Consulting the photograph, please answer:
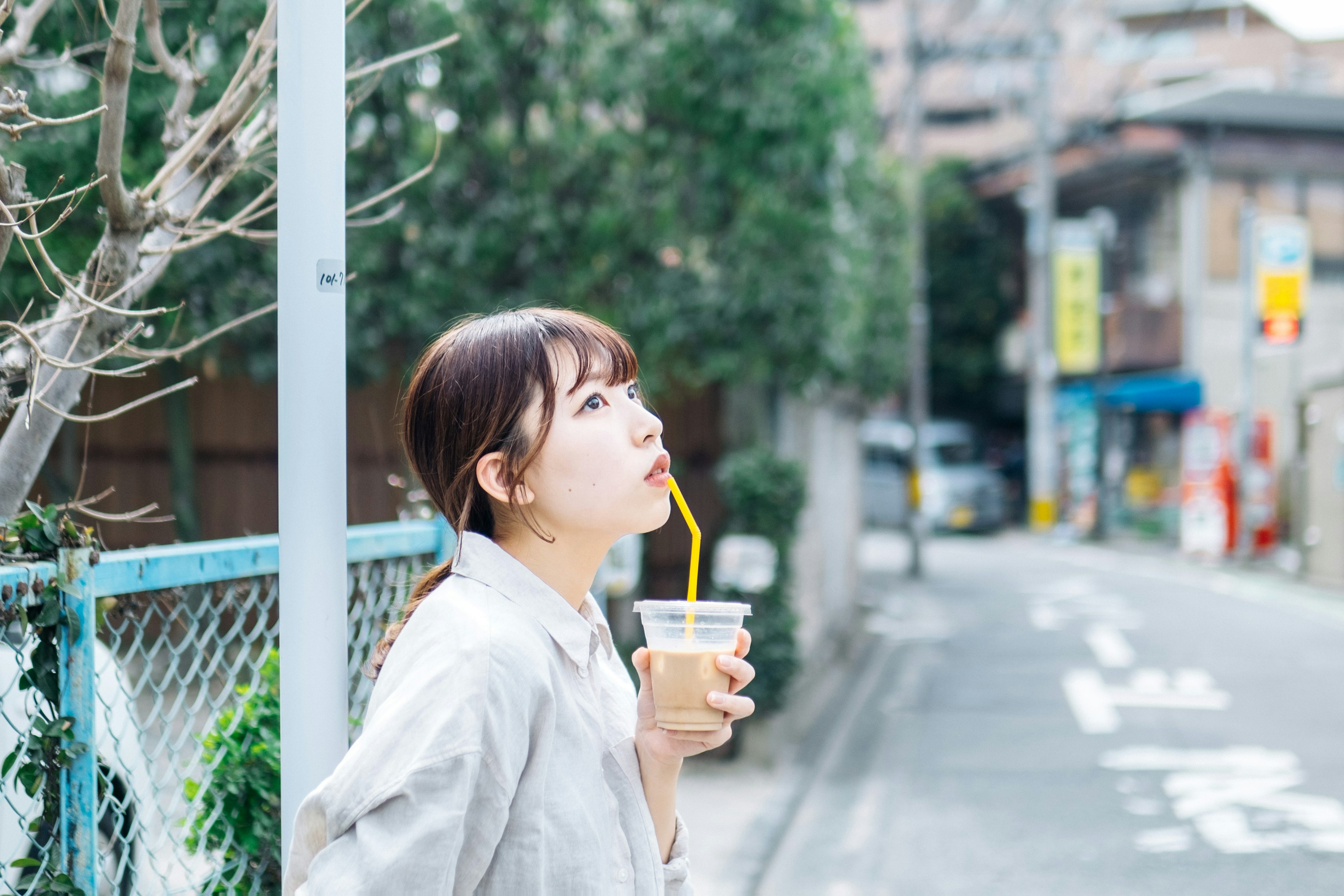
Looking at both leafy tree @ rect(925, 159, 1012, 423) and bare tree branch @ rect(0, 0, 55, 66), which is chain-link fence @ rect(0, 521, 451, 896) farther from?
leafy tree @ rect(925, 159, 1012, 423)

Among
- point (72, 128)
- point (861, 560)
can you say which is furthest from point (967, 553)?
point (72, 128)

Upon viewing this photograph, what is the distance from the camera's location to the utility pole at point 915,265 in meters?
16.8

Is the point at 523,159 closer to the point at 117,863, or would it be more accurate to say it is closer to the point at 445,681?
the point at 117,863

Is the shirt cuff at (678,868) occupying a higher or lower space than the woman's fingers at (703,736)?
lower

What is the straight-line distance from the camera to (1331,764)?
259 inches


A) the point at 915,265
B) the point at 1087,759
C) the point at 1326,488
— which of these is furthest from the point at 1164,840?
the point at 915,265

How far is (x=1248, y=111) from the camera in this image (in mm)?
22719

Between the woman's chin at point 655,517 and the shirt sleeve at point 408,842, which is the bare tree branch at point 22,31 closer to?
the woman's chin at point 655,517

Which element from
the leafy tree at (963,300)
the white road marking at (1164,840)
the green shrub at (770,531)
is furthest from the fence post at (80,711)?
A: the leafy tree at (963,300)

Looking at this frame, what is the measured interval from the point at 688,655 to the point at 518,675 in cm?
26

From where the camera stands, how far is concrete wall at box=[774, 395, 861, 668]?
8.26 metres

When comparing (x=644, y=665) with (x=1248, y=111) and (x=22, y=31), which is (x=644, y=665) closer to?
(x=22, y=31)

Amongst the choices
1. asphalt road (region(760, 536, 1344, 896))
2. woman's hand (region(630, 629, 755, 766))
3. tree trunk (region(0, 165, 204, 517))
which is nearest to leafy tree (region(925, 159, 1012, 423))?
asphalt road (region(760, 536, 1344, 896))

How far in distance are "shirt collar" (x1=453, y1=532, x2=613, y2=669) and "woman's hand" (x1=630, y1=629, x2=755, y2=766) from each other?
0.25 ft
